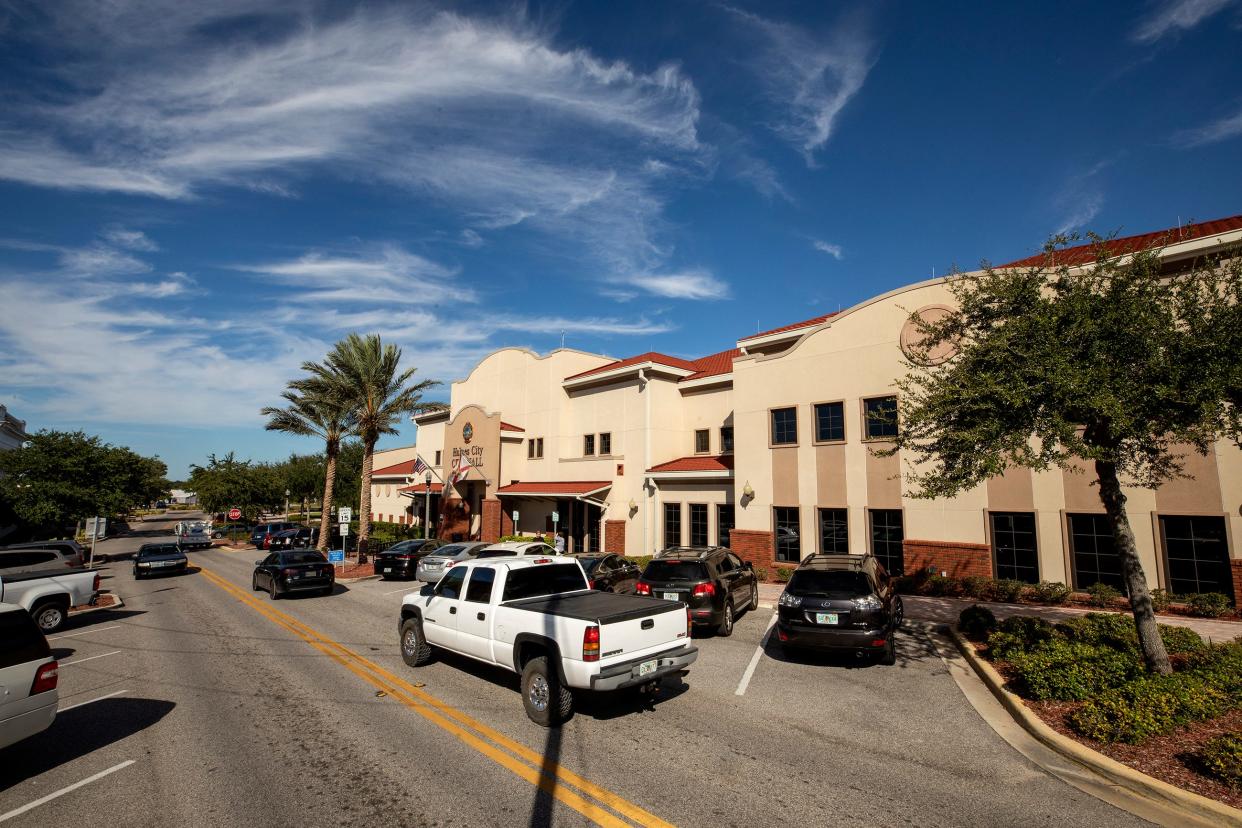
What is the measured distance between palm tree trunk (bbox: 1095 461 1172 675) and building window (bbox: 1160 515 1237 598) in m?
7.23

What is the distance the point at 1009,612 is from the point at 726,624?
22.7ft

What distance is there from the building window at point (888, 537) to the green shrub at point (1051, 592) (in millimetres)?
3385

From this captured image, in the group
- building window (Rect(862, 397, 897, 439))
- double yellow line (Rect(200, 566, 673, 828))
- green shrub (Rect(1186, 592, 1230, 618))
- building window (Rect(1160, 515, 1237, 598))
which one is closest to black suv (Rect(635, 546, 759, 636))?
double yellow line (Rect(200, 566, 673, 828))

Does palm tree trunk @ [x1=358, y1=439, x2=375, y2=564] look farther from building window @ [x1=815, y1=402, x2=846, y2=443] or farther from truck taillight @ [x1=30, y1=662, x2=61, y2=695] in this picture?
truck taillight @ [x1=30, y1=662, x2=61, y2=695]

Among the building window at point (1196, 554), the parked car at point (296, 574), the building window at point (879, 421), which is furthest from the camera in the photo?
the parked car at point (296, 574)

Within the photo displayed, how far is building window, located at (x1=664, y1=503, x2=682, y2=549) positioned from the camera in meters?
24.0

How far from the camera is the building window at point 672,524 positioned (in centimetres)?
2400

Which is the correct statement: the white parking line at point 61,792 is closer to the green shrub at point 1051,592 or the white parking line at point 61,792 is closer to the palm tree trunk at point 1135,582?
the palm tree trunk at point 1135,582

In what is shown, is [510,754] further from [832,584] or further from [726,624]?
[726,624]

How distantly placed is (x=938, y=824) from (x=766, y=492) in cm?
1556

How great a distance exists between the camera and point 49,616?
14273 millimetres

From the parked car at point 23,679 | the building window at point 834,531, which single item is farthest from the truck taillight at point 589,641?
the building window at point 834,531

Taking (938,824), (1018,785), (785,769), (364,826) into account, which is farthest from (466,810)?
(1018,785)

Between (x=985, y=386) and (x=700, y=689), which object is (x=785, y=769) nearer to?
(x=700, y=689)
